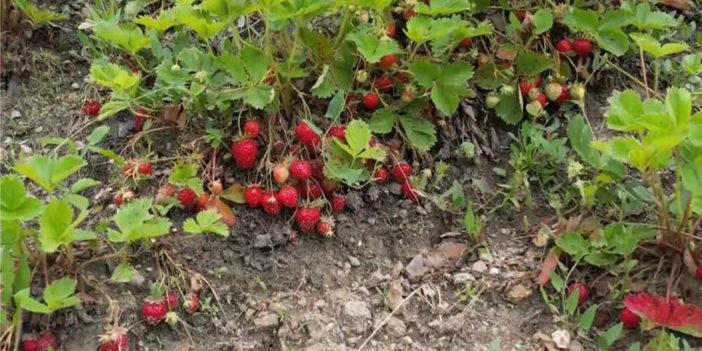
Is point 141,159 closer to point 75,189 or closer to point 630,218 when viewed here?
point 75,189

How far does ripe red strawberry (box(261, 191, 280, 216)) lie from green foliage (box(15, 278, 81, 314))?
1.76 feet

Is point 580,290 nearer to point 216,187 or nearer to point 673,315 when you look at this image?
point 673,315

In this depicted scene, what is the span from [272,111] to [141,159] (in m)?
0.38

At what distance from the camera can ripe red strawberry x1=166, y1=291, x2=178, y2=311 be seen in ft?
6.58

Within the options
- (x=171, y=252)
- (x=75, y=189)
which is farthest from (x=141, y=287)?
(x=75, y=189)

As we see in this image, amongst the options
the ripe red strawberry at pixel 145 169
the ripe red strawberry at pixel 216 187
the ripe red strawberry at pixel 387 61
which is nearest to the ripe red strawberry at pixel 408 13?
the ripe red strawberry at pixel 387 61

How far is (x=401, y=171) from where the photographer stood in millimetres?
2344

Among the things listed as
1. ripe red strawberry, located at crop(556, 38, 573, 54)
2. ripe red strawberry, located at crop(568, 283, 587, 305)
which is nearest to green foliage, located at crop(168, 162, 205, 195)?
ripe red strawberry, located at crop(568, 283, 587, 305)

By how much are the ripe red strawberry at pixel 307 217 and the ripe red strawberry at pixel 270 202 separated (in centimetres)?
6

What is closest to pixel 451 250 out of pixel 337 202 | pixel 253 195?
pixel 337 202

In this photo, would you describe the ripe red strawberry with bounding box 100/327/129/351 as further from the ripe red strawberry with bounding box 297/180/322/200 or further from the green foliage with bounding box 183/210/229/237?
the ripe red strawberry with bounding box 297/180/322/200

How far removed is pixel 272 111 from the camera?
2.30 m

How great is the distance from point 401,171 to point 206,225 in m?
0.62

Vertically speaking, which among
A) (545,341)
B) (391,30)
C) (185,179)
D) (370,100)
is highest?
(391,30)
